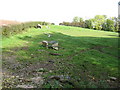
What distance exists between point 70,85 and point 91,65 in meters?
2.73

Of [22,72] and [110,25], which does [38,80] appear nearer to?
[22,72]

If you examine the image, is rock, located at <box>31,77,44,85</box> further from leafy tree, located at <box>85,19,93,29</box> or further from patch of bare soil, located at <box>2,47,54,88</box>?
leafy tree, located at <box>85,19,93,29</box>

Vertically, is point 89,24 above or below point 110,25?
above

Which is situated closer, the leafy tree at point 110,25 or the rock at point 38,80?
the rock at point 38,80

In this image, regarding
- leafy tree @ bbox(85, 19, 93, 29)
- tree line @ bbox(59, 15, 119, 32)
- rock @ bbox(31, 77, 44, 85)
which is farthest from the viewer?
leafy tree @ bbox(85, 19, 93, 29)

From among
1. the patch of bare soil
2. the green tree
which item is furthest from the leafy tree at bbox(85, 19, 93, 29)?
the patch of bare soil

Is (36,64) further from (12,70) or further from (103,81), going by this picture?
(103,81)

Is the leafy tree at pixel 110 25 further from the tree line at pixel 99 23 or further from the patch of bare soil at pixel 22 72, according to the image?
the patch of bare soil at pixel 22 72

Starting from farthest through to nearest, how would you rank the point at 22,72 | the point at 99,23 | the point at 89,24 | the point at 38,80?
the point at 99,23 < the point at 89,24 < the point at 22,72 < the point at 38,80

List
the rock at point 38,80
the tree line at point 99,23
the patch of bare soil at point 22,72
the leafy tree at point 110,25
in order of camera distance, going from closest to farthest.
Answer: the patch of bare soil at point 22,72 < the rock at point 38,80 < the leafy tree at point 110,25 < the tree line at point 99,23

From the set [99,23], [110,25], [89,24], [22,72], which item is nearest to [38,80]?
[22,72]

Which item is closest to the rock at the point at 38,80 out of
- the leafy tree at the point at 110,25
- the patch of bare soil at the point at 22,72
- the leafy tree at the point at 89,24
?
the patch of bare soil at the point at 22,72

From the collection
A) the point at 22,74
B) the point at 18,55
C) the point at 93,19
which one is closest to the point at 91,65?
the point at 22,74

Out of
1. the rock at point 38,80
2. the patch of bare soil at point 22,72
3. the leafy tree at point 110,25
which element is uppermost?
the leafy tree at point 110,25
